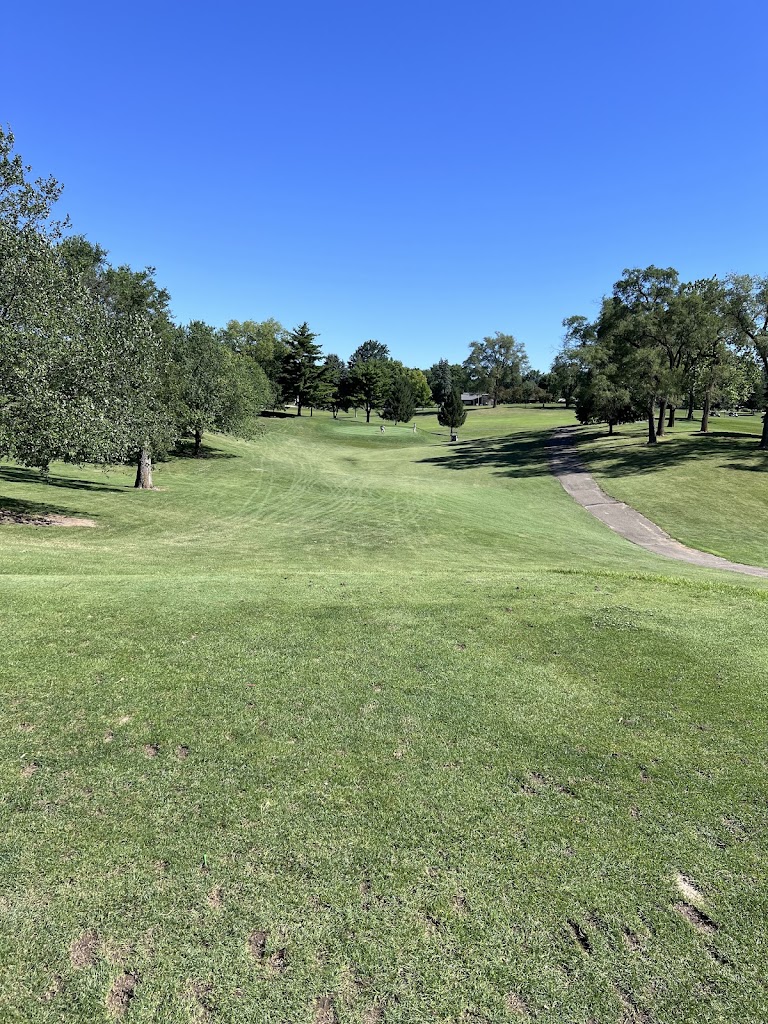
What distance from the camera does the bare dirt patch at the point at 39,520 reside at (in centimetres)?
1848

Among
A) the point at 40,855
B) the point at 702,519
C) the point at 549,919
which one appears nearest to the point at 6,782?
the point at 40,855

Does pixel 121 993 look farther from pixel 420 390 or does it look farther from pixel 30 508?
pixel 420 390

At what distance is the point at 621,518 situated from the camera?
101ft

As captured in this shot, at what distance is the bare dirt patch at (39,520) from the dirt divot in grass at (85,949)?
707 inches

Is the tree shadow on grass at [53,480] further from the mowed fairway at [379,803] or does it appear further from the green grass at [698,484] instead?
the green grass at [698,484]

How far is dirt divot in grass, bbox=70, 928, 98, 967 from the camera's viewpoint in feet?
12.1

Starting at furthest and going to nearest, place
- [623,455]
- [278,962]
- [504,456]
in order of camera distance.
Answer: [504,456] → [623,455] → [278,962]

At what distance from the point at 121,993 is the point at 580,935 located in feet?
10.9

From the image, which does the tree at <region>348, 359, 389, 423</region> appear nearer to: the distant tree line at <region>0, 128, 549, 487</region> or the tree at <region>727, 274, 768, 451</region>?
the distant tree line at <region>0, 128, 549, 487</region>

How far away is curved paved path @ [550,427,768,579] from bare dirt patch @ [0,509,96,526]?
80.3ft

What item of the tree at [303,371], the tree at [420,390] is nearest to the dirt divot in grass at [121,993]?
the tree at [303,371]

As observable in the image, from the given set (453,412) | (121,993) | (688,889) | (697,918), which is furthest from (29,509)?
(453,412)

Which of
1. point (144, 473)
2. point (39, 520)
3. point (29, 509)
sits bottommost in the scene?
point (39, 520)

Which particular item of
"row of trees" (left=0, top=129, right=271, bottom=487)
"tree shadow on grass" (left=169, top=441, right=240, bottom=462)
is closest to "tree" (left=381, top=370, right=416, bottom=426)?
"tree shadow on grass" (left=169, top=441, right=240, bottom=462)
